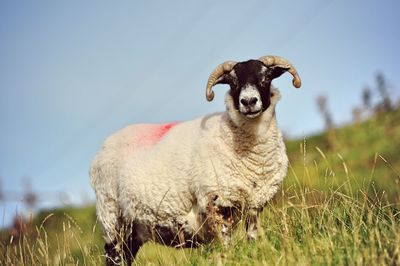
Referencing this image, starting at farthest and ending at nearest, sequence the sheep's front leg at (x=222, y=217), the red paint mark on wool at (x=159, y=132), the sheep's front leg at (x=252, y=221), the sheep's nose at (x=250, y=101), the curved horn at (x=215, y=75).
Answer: the red paint mark on wool at (x=159, y=132)
the curved horn at (x=215, y=75)
the sheep's front leg at (x=252, y=221)
the sheep's nose at (x=250, y=101)
the sheep's front leg at (x=222, y=217)

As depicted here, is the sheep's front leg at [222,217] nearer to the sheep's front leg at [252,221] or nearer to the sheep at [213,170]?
the sheep at [213,170]

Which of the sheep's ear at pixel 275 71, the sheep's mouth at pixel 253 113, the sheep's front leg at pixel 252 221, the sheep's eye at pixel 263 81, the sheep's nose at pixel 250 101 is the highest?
the sheep's ear at pixel 275 71

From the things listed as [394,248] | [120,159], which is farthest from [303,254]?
[120,159]

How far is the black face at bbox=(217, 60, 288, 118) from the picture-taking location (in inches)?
253

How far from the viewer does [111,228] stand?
25.9ft

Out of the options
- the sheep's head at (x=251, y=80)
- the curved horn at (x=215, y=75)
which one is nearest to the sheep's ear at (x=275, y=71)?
the sheep's head at (x=251, y=80)

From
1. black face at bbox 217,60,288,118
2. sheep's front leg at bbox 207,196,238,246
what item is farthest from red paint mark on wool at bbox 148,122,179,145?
sheep's front leg at bbox 207,196,238,246

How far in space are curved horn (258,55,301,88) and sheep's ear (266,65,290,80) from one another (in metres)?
0.04

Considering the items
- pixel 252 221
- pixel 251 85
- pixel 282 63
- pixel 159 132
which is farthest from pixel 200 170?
pixel 282 63

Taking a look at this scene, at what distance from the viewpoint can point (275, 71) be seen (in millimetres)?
7039

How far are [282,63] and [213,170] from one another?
1.59 m

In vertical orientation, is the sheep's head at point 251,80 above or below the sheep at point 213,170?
above

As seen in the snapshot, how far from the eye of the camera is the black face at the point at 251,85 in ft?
21.1

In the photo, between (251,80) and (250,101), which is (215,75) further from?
(250,101)
